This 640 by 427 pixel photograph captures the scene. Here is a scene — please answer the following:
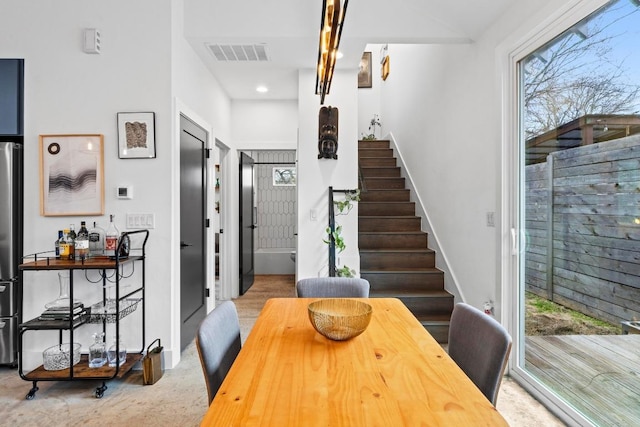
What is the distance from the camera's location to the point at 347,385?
0.97 metres

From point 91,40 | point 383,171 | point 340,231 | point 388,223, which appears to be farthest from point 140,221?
point 383,171

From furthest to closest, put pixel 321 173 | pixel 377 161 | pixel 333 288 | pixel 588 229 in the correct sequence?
pixel 377 161, pixel 321 173, pixel 333 288, pixel 588 229

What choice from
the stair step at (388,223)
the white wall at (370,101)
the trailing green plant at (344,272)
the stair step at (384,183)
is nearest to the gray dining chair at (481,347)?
the trailing green plant at (344,272)

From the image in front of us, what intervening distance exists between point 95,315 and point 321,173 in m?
2.23

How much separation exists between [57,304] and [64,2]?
2.22 metres

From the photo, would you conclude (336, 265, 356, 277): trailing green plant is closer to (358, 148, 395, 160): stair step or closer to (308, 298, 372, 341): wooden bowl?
(308, 298, 372, 341): wooden bowl

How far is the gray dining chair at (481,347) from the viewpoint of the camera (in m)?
1.16

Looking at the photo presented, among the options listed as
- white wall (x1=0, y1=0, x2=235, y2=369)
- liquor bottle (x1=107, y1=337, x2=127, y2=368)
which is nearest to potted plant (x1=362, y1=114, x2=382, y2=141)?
white wall (x1=0, y1=0, x2=235, y2=369)

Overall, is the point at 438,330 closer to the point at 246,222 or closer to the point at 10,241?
the point at 246,222

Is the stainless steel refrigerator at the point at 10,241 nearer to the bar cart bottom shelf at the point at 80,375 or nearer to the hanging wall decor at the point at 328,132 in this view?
the bar cart bottom shelf at the point at 80,375

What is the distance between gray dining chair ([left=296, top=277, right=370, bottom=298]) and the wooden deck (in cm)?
121

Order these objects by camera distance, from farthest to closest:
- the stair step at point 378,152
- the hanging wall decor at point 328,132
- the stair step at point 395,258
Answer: the stair step at point 378,152, the stair step at point 395,258, the hanging wall decor at point 328,132

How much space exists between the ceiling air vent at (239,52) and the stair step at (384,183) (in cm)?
227

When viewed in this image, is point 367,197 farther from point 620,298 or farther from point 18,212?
point 18,212
